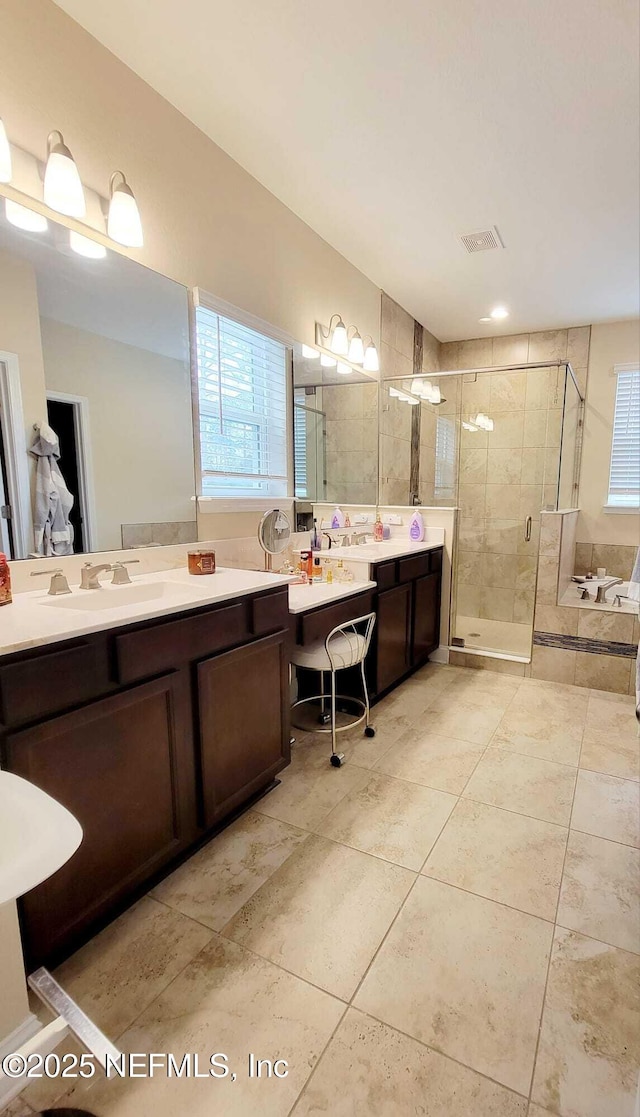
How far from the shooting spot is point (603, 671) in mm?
3098

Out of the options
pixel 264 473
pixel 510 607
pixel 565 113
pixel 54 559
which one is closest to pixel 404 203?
pixel 565 113

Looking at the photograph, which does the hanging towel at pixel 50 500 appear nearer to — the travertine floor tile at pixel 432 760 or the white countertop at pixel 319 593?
the white countertop at pixel 319 593

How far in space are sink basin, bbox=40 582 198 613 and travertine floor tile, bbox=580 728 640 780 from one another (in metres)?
1.95

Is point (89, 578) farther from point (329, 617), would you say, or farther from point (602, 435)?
point (602, 435)

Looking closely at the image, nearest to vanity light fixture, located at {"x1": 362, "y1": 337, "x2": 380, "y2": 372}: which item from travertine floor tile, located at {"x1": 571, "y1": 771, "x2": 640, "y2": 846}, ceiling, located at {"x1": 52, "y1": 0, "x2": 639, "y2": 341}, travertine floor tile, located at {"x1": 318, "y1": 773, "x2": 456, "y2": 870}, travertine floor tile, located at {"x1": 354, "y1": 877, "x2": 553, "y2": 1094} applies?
ceiling, located at {"x1": 52, "y1": 0, "x2": 639, "y2": 341}

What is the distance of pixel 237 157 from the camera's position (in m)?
2.14

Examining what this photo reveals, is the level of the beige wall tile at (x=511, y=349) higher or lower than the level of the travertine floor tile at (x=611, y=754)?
higher

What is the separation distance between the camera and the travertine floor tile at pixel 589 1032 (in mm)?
1012

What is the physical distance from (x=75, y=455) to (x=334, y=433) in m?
1.76

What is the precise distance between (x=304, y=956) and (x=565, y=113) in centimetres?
301

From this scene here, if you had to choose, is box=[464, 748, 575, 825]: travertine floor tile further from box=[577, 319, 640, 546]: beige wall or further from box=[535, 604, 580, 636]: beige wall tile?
box=[577, 319, 640, 546]: beige wall

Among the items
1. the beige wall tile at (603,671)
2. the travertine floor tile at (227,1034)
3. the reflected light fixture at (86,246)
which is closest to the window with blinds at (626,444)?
the beige wall tile at (603,671)

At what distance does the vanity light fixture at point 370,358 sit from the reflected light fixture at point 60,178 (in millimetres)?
2028

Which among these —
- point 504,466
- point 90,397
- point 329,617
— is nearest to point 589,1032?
point 329,617
